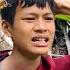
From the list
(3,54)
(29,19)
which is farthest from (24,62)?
(29,19)

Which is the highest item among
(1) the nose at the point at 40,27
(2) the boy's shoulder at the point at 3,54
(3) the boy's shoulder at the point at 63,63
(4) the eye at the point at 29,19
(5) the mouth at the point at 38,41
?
(4) the eye at the point at 29,19

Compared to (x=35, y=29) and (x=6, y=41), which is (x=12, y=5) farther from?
(x=6, y=41)

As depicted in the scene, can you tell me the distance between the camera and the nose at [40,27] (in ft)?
4.79

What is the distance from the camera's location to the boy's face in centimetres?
147

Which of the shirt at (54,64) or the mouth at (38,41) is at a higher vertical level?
the mouth at (38,41)

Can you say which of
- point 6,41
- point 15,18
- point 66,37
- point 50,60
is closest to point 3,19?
point 15,18

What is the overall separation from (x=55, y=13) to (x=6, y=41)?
101cm

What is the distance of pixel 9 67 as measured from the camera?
1.63 metres

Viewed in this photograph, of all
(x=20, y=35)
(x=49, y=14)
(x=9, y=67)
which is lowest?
(x=9, y=67)

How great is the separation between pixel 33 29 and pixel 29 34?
0.03 metres

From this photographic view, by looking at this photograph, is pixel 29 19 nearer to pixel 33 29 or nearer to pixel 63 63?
pixel 33 29

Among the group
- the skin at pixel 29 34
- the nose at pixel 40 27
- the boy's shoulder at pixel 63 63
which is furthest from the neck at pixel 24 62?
the nose at pixel 40 27

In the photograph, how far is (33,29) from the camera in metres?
1.49

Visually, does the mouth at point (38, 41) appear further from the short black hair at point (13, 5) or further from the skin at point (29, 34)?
the short black hair at point (13, 5)
